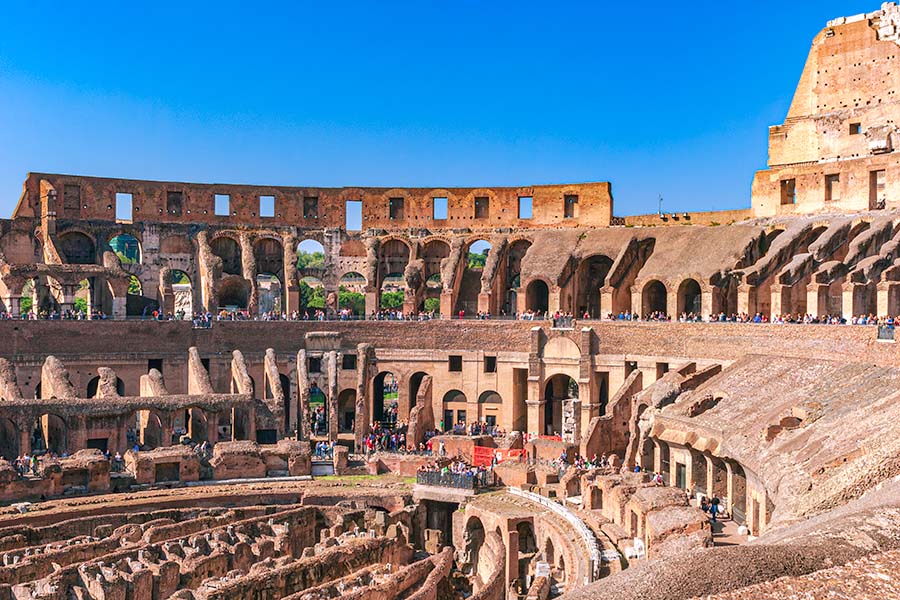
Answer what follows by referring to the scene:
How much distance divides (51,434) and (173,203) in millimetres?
17677

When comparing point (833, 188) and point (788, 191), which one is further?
point (788, 191)

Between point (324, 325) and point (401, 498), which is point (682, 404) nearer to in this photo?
point (401, 498)

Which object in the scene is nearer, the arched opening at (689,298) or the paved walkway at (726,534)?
the paved walkway at (726,534)

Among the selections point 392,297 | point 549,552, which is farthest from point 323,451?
point 392,297

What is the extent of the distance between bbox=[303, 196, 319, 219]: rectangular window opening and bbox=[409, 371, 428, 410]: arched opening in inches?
462

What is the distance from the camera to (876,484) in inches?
664

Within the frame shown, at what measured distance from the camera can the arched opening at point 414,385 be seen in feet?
152

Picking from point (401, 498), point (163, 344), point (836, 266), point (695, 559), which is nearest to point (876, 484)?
point (695, 559)

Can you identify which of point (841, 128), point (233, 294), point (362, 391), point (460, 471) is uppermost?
point (841, 128)

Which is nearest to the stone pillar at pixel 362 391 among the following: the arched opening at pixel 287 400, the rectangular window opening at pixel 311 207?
the arched opening at pixel 287 400

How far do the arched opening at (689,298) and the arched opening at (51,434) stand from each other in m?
27.4

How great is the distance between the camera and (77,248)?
48844 mm

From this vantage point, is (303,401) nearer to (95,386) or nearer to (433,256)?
(95,386)

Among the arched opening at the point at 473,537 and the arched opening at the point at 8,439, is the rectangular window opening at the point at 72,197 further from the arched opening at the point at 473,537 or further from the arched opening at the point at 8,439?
the arched opening at the point at 473,537
